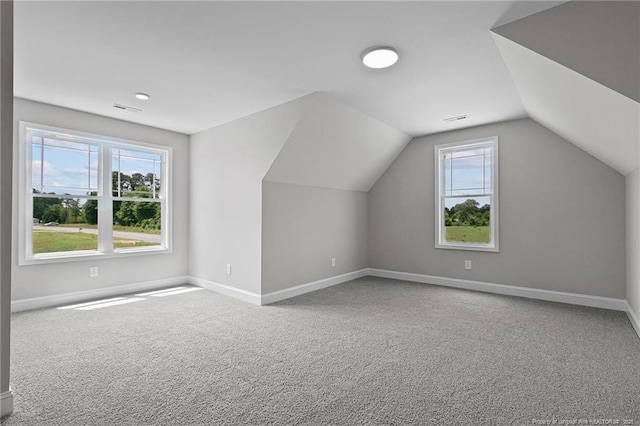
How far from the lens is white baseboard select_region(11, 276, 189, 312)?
3.62 metres

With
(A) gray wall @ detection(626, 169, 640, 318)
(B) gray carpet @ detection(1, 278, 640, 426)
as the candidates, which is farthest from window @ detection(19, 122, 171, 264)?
(A) gray wall @ detection(626, 169, 640, 318)

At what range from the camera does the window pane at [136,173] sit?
14.7 ft

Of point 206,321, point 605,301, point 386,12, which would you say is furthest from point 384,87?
point 605,301

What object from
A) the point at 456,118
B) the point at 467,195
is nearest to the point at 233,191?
the point at 456,118

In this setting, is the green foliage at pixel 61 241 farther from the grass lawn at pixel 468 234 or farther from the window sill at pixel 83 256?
the grass lawn at pixel 468 234

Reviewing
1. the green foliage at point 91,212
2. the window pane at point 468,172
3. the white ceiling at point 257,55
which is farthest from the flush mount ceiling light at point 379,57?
the green foliage at point 91,212

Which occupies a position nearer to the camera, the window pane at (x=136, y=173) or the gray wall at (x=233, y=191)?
the gray wall at (x=233, y=191)

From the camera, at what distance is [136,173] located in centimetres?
468

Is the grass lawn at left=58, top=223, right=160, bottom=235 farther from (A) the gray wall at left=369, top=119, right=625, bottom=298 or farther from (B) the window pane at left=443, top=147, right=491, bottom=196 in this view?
(B) the window pane at left=443, top=147, right=491, bottom=196

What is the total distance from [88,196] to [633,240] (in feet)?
20.7

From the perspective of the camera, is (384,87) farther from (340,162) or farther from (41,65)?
(41,65)

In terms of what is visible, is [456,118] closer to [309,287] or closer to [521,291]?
[521,291]

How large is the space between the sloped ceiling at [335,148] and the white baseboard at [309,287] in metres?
1.46

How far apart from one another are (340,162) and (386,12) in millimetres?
2705
